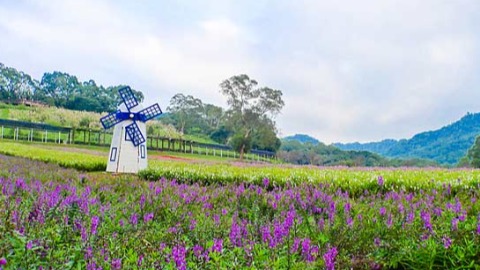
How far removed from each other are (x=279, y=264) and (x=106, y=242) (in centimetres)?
119

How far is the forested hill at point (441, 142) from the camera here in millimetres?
87688

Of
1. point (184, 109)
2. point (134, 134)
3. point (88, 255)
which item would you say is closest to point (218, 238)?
point (88, 255)

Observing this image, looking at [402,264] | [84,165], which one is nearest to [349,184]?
[402,264]

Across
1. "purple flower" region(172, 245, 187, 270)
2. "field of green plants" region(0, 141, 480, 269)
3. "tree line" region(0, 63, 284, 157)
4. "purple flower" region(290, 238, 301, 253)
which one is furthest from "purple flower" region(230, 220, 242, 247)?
"tree line" region(0, 63, 284, 157)

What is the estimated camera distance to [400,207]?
4.26 metres

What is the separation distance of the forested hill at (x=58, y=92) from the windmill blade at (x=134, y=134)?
229ft

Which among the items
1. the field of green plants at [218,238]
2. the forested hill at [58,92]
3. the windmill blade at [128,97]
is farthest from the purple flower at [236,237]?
the forested hill at [58,92]

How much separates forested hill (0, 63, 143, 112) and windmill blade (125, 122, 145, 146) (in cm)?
6977

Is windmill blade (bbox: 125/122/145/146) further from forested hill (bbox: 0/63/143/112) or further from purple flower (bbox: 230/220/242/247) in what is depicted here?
forested hill (bbox: 0/63/143/112)

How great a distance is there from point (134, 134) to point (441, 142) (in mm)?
104443

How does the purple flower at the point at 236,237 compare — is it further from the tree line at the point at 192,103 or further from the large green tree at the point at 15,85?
the large green tree at the point at 15,85

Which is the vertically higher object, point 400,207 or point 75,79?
point 75,79

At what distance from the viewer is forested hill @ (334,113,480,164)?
8769cm

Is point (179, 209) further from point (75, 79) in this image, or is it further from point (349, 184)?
point (75, 79)
